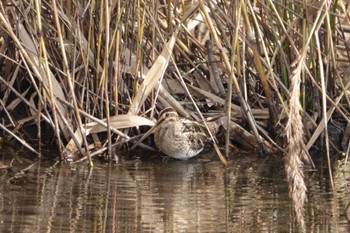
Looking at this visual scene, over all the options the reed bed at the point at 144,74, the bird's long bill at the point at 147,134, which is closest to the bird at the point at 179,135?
the bird's long bill at the point at 147,134

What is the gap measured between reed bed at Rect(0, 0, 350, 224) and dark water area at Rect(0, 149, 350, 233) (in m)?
0.21

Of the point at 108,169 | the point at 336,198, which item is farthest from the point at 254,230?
the point at 108,169

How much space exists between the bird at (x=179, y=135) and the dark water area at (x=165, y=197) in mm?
109

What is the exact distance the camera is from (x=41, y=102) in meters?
6.00

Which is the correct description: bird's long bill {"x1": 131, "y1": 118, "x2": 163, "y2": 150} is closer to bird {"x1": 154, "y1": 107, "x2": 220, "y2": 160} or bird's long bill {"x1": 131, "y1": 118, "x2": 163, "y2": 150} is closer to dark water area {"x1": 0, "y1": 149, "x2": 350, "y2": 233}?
bird {"x1": 154, "y1": 107, "x2": 220, "y2": 160}

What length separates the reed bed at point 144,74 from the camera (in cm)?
595

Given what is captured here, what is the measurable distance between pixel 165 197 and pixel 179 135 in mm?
1560

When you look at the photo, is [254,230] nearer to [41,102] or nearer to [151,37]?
[41,102]

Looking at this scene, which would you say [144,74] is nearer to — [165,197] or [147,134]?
[147,134]

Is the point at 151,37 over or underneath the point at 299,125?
over

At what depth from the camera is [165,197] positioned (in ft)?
17.4

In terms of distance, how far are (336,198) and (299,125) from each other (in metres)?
2.31

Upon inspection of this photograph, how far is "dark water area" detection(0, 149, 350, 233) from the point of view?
15.0ft

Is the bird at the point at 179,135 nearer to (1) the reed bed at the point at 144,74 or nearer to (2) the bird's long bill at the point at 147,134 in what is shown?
(2) the bird's long bill at the point at 147,134
